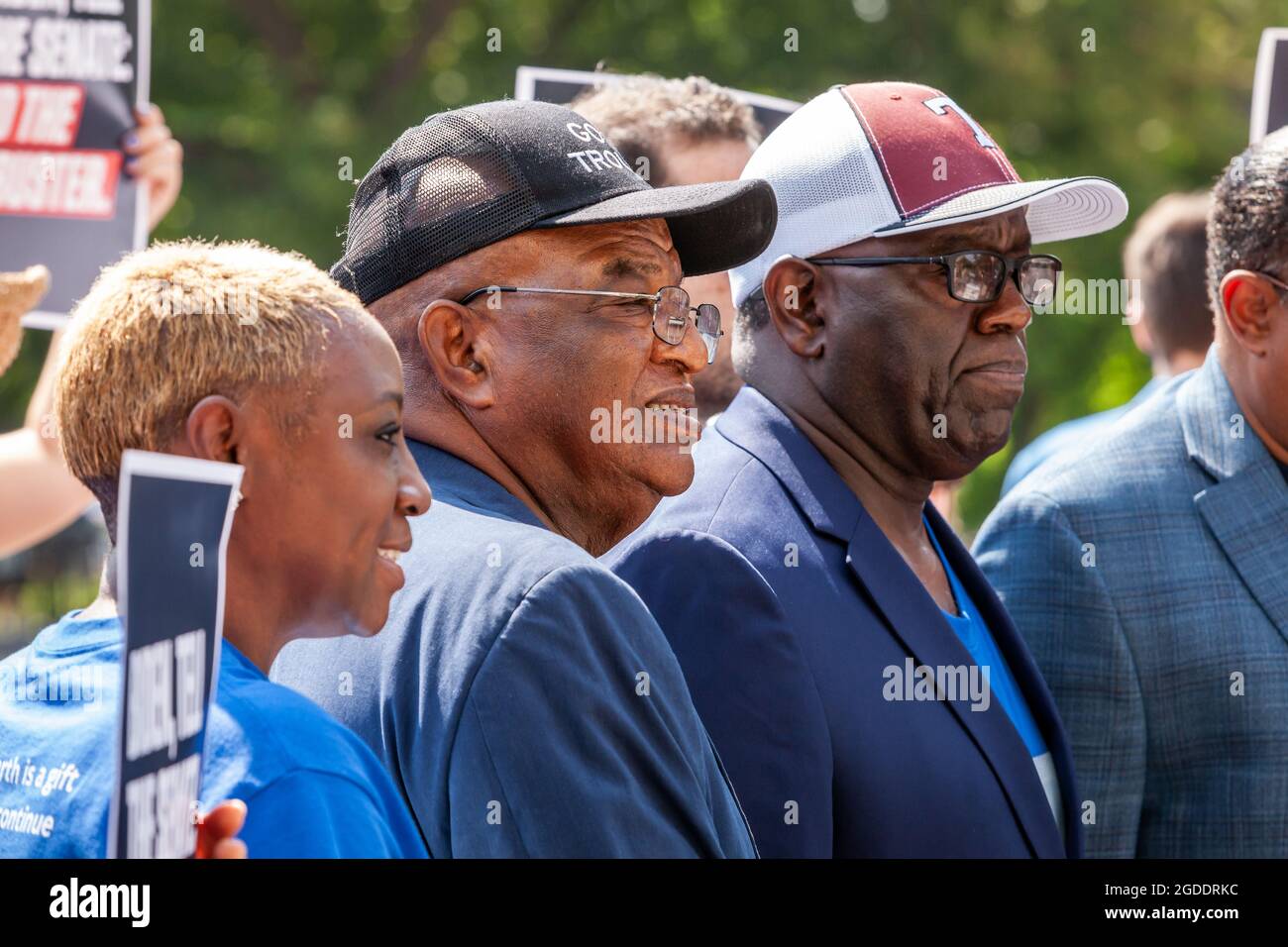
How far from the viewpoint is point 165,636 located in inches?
56.6

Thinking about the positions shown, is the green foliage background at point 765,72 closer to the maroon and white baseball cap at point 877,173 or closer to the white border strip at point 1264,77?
the white border strip at point 1264,77

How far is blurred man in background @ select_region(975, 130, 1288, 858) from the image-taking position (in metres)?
2.91

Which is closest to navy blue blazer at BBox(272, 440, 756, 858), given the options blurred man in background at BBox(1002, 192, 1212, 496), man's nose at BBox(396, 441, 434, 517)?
man's nose at BBox(396, 441, 434, 517)

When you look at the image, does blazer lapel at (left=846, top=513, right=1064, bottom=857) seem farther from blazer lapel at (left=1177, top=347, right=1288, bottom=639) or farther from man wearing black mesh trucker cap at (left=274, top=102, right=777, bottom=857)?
blazer lapel at (left=1177, top=347, right=1288, bottom=639)

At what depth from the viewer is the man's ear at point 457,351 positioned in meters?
2.40

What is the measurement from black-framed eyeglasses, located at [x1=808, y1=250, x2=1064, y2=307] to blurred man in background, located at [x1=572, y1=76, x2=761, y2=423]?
1075 millimetres

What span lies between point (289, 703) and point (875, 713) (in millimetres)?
1089

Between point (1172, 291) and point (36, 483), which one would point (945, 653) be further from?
point (1172, 291)

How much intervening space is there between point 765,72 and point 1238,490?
953 cm

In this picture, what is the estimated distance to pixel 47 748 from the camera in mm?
1687
